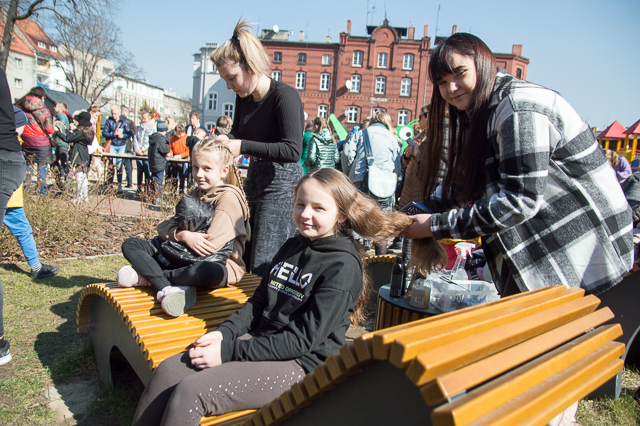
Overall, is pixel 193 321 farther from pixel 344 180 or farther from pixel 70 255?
pixel 70 255

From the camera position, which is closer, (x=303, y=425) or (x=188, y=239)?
(x=303, y=425)

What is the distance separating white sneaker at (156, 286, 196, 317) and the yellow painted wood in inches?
77.2

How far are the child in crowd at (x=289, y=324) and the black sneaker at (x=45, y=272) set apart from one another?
3.68m

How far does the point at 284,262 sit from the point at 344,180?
0.50 metres

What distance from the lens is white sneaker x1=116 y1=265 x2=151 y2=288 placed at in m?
3.11

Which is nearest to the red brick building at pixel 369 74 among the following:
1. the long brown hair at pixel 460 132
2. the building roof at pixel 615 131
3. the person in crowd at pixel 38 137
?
the building roof at pixel 615 131

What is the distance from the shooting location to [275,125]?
3328 mm

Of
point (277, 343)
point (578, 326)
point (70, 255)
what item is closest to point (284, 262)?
point (277, 343)

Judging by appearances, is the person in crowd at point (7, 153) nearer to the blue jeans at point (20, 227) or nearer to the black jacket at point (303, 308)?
the blue jeans at point (20, 227)

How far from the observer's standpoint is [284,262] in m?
2.26

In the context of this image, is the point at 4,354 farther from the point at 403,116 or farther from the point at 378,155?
the point at 403,116

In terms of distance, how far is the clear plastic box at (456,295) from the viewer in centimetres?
330

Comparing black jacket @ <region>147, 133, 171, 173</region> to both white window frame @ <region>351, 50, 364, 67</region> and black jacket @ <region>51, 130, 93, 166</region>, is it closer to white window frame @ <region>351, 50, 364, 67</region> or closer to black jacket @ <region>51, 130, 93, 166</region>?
black jacket @ <region>51, 130, 93, 166</region>

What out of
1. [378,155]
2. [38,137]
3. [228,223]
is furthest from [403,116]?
[228,223]
